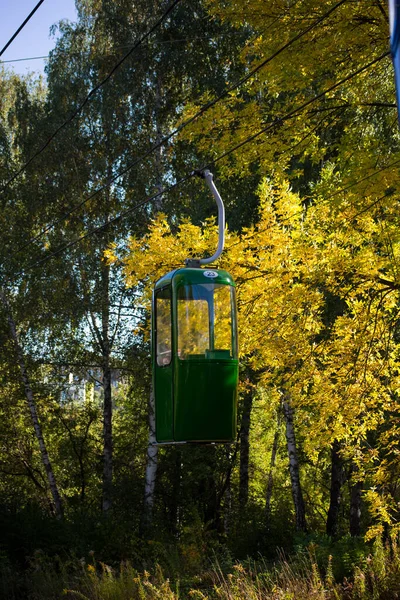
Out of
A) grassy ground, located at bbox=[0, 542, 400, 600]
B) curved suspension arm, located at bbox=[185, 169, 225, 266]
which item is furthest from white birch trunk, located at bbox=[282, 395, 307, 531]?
curved suspension arm, located at bbox=[185, 169, 225, 266]

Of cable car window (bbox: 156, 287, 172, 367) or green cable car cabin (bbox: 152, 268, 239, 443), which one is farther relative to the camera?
cable car window (bbox: 156, 287, 172, 367)

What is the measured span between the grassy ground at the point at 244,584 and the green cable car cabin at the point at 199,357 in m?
1.51

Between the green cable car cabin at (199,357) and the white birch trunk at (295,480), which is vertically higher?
the green cable car cabin at (199,357)

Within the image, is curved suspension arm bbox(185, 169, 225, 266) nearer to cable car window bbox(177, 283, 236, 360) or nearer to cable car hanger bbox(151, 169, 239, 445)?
cable car hanger bbox(151, 169, 239, 445)

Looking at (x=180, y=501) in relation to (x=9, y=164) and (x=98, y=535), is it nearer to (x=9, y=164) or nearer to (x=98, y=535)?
(x=98, y=535)

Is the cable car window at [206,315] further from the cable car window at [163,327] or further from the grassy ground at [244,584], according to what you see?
the grassy ground at [244,584]

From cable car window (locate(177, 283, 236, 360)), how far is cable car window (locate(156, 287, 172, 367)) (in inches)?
7.7

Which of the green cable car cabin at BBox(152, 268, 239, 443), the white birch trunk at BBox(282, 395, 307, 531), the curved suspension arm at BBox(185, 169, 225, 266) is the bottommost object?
the white birch trunk at BBox(282, 395, 307, 531)

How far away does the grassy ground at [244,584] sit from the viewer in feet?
22.0

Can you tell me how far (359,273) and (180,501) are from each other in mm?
13698

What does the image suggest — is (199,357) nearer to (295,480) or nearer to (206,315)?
(206,315)

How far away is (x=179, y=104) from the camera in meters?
19.2

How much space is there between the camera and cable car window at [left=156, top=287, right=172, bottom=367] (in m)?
8.53

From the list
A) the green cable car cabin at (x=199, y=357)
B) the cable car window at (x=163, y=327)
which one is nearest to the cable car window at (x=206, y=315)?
the green cable car cabin at (x=199, y=357)
